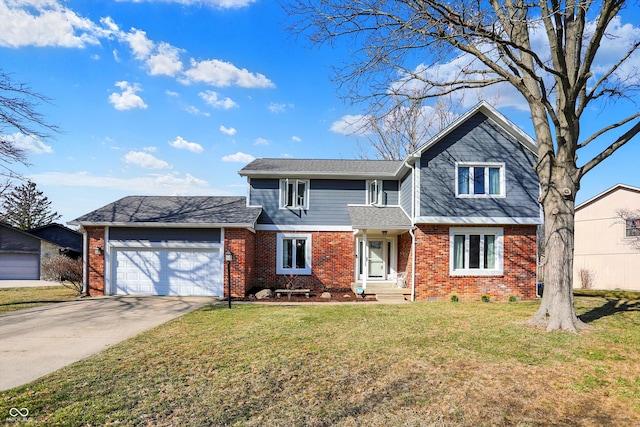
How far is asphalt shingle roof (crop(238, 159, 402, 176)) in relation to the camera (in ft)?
53.3

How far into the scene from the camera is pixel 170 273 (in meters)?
14.6

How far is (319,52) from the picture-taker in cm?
895

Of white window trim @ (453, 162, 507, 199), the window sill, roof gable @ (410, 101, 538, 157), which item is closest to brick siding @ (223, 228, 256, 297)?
roof gable @ (410, 101, 538, 157)

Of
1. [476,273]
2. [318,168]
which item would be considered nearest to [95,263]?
[318,168]

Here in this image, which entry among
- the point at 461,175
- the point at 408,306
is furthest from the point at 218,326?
the point at 461,175

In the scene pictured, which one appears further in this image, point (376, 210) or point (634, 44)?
point (376, 210)

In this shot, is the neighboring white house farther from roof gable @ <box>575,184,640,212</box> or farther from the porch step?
the porch step

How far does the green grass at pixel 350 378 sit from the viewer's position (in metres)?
4.28

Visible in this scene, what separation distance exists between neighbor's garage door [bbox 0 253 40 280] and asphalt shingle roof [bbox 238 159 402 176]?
18960mm

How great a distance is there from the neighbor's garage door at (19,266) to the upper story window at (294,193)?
20255mm

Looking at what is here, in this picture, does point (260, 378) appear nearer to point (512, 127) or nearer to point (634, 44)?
point (634, 44)

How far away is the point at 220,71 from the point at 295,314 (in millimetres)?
10657

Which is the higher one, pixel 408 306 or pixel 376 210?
pixel 376 210

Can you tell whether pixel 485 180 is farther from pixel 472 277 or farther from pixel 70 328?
pixel 70 328
